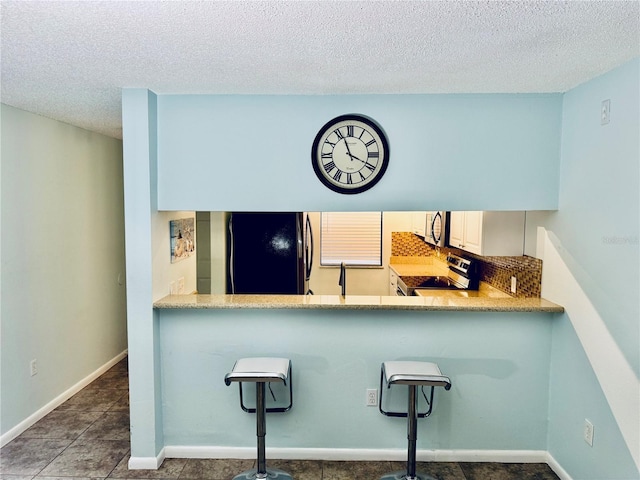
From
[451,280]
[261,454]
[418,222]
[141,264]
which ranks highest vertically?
[418,222]

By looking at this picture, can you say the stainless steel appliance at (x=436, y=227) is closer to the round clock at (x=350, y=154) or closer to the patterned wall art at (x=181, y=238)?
the round clock at (x=350, y=154)

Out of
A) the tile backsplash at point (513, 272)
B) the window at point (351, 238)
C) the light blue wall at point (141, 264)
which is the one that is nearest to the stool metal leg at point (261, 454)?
the light blue wall at point (141, 264)

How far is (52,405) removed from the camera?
366cm

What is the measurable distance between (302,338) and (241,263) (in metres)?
1.49

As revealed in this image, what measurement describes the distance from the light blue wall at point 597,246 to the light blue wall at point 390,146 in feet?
0.76

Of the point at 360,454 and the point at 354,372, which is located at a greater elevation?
the point at 354,372

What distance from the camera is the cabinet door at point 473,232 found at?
3.49 meters

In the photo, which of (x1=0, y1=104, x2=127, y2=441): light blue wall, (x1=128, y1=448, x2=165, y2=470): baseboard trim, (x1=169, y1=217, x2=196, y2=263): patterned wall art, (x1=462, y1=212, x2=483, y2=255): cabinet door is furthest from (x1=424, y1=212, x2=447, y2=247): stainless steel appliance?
(x1=0, y1=104, x2=127, y2=441): light blue wall

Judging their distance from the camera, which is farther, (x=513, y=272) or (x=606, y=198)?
(x=513, y=272)

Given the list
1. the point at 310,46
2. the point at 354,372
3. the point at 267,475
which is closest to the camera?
the point at 310,46

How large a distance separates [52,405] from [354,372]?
2.49m

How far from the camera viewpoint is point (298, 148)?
2902mm

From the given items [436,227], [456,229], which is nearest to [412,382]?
[456,229]

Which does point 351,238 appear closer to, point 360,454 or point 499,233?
point 499,233
